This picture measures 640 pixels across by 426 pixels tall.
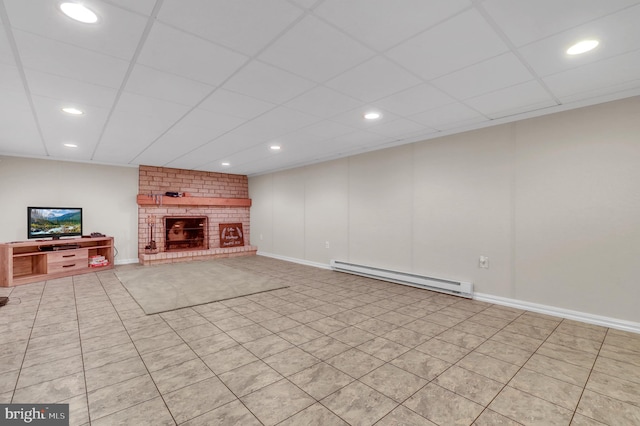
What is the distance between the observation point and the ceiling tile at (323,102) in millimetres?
2691

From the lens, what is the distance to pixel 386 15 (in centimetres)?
161

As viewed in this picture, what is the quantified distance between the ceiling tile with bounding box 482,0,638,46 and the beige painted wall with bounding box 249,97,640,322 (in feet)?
6.30

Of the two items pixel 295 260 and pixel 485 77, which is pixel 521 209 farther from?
pixel 295 260

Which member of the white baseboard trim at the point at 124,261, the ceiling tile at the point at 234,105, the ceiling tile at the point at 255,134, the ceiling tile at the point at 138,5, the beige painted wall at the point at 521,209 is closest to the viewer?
the ceiling tile at the point at 138,5

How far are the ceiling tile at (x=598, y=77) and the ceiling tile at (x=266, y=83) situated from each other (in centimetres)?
217

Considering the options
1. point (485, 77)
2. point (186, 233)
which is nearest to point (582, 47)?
point (485, 77)

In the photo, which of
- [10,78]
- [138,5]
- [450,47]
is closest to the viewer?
[138,5]

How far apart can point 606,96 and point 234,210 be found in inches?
305

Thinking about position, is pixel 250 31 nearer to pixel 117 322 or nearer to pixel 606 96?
pixel 117 322

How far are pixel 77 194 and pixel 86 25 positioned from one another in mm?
5884

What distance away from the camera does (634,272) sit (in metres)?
2.78

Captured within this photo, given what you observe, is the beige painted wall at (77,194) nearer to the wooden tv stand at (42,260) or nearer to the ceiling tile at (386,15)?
the wooden tv stand at (42,260)

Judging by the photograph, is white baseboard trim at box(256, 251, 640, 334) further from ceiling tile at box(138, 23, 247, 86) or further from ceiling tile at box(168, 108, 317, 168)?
ceiling tile at box(138, 23, 247, 86)

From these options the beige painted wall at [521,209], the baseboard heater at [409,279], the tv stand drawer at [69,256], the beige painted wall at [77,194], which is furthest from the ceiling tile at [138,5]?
the beige painted wall at [77,194]
